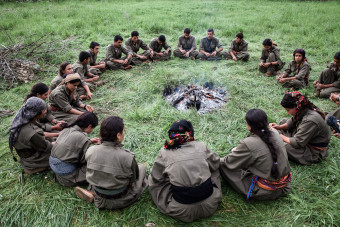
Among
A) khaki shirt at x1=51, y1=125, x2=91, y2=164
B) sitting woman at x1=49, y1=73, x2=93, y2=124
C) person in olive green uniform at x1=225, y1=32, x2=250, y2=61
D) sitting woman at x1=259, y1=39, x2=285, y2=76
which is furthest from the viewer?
person in olive green uniform at x1=225, y1=32, x2=250, y2=61

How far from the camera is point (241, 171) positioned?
2.82 metres

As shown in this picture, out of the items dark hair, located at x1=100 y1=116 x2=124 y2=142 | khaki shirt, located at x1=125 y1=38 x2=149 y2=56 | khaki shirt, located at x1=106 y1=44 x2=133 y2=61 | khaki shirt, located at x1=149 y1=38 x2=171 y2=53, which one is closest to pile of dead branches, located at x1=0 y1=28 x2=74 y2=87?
khaki shirt, located at x1=106 y1=44 x2=133 y2=61

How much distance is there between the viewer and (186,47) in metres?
8.08

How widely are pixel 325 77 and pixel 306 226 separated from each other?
419 centimetres

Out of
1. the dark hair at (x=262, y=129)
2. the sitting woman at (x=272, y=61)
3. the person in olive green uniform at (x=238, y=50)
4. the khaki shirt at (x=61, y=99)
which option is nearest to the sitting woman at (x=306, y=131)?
the dark hair at (x=262, y=129)

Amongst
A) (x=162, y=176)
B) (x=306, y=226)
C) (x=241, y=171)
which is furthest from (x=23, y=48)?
(x=306, y=226)

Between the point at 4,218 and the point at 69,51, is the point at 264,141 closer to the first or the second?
the point at 4,218

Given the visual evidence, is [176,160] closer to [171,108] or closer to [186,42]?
[171,108]

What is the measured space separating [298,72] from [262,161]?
14.1 ft

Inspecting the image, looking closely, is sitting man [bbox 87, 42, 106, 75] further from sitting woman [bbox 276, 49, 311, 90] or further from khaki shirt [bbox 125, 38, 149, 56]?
sitting woman [bbox 276, 49, 311, 90]

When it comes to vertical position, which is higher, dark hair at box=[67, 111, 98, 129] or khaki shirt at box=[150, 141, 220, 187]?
dark hair at box=[67, 111, 98, 129]

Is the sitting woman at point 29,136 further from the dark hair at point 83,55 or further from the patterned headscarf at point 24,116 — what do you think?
the dark hair at point 83,55

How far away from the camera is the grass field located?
2.53 m

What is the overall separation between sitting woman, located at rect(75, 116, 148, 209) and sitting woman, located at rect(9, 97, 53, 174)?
3.27 feet
